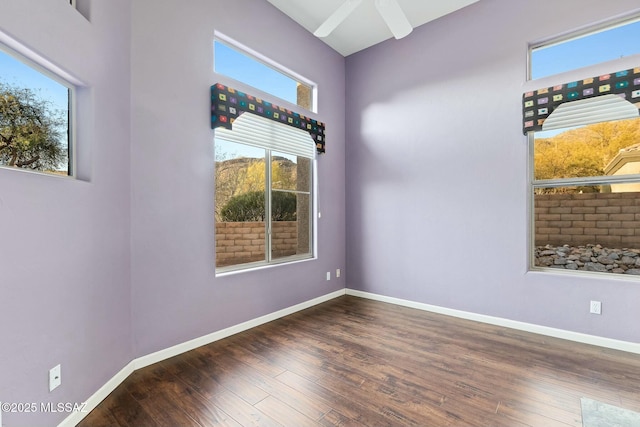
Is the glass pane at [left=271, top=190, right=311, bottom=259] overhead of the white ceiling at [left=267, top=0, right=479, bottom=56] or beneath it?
beneath

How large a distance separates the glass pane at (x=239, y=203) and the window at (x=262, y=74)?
2.46ft

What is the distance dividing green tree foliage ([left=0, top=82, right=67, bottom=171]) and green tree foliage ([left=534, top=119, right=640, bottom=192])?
13.3 ft

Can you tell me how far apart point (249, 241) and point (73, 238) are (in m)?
1.72

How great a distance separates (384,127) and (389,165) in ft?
1.77

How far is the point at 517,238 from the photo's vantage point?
308 cm

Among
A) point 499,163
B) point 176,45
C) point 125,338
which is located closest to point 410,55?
point 499,163

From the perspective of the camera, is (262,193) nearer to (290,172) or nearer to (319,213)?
(290,172)

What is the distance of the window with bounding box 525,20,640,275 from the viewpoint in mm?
2668

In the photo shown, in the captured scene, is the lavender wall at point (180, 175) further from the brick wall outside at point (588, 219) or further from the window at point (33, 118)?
the brick wall outside at point (588, 219)

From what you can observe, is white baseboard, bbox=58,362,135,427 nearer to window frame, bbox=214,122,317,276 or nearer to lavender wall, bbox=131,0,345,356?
lavender wall, bbox=131,0,345,356

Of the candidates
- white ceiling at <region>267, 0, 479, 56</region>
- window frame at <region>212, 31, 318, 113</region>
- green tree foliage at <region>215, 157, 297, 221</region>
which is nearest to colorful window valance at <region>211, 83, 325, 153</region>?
window frame at <region>212, 31, 318, 113</region>

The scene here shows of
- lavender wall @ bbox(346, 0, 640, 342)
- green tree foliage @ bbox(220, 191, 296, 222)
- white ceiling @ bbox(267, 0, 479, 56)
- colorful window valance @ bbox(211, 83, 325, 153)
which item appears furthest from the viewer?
white ceiling @ bbox(267, 0, 479, 56)

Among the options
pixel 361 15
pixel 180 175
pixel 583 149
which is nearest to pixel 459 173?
pixel 583 149

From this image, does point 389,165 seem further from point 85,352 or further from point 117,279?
point 85,352
